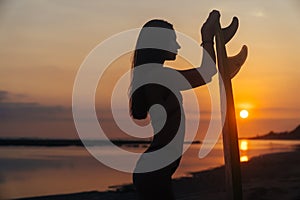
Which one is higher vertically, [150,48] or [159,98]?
[150,48]

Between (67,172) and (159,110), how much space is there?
1255 cm

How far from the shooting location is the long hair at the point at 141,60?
2869 mm

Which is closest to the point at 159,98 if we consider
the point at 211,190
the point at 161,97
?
the point at 161,97

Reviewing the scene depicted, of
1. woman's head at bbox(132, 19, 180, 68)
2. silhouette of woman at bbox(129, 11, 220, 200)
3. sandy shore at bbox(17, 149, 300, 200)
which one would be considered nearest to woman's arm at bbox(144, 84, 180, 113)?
silhouette of woman at bbox(129, 11, 220, 200)

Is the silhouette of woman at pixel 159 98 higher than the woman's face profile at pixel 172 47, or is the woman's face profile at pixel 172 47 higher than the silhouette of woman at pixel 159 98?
the woman's face profile at pixel 172 47

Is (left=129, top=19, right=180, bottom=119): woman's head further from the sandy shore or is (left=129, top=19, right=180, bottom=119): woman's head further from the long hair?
the sandy shore

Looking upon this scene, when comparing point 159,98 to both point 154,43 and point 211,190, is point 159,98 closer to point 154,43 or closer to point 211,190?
point 154,43

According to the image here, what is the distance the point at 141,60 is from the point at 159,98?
8.5 inches

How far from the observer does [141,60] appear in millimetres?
2895

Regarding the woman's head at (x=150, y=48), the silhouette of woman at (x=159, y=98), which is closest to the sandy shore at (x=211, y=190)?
the silhouette of woman at (x=159, y=98)

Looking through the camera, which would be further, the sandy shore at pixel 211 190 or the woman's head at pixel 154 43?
the sandy shore at pixel 211 190

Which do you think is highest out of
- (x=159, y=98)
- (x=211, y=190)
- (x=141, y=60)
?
(x=141, y=60)

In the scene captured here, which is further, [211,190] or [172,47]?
[211,190]

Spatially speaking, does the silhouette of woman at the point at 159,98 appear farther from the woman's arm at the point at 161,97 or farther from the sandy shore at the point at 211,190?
the sandy shore at the point at 211,190
